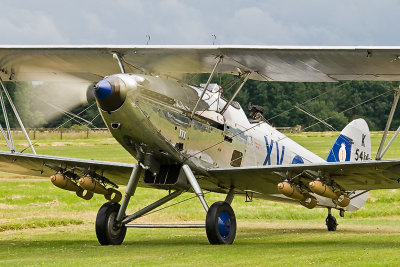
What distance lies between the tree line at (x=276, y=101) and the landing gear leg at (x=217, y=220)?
7.23 ft

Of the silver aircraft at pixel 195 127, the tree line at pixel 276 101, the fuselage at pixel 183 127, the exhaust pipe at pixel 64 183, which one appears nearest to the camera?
the fuselage at pixel 183 127

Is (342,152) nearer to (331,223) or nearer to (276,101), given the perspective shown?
(331,223)

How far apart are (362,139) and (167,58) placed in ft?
23.9

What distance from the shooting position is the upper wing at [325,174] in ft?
47.5

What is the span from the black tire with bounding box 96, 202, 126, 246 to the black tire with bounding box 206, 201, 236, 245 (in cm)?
213

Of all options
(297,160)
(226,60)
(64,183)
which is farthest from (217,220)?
(297,160)

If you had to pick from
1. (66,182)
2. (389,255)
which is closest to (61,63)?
(66,182)

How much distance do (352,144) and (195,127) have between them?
21.0 feet

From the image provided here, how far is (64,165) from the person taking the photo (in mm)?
16750

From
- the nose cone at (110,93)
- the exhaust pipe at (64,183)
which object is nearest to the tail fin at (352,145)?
the exhaust pipe at (64,183)

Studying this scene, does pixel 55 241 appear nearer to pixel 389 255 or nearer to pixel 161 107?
pixel 161 107

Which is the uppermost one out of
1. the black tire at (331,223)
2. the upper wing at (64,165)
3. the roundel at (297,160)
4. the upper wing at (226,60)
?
the upper wing at (226,60)

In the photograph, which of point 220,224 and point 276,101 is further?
point 276,101

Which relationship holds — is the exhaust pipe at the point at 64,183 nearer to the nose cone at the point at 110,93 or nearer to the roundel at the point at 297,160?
the nose cone at the point at 110,93
